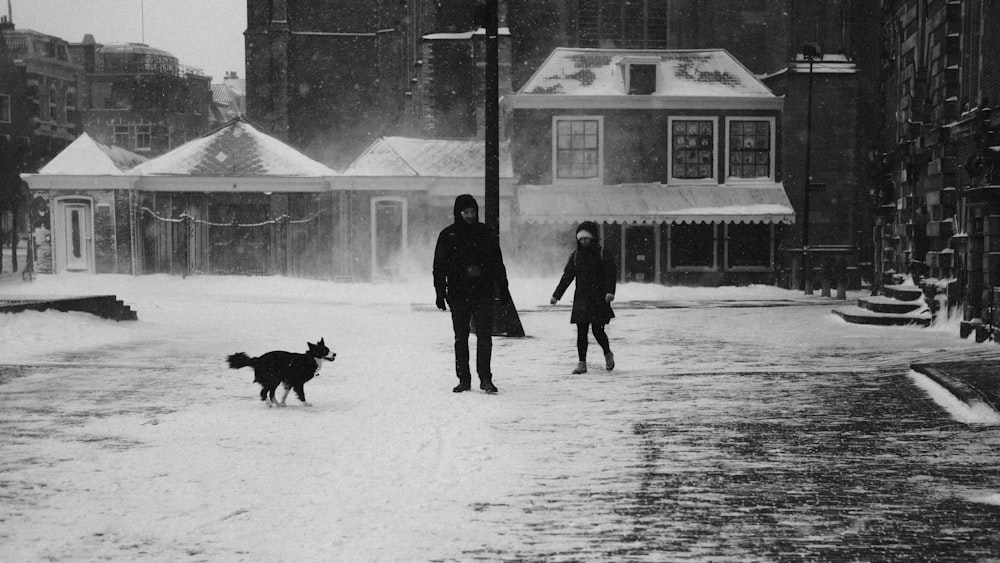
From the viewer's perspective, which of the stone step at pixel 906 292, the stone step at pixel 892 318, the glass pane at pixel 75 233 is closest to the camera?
the stone step at pixel 892 318

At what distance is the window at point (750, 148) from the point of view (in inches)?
1180

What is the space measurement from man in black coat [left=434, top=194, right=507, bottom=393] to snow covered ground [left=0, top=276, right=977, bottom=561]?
0.38 meters

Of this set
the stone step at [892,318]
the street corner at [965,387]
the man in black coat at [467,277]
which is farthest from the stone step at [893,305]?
the man in black coat at [467,277]

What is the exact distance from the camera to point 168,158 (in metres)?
29.9

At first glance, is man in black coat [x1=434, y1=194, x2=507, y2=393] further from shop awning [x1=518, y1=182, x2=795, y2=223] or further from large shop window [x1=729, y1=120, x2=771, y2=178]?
large shop window [x1=729, y1=120, x2=771, y2=178]

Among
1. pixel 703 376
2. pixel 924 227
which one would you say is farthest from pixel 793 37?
pixel 703 376

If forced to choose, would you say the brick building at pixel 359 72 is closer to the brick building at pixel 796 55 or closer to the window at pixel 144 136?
the brick building at pixel 796 55

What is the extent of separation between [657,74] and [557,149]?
3873 mm

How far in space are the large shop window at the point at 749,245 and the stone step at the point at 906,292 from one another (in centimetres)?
1162

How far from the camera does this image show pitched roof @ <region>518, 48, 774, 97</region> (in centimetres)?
→ 2983

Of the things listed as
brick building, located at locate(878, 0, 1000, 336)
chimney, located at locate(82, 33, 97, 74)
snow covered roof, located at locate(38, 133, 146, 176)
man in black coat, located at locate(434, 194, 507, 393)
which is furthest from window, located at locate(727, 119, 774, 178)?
chimney, located at locate(82, 33, 97, 74)

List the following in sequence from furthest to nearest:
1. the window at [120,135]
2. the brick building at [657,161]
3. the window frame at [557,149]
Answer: the window at [120,135] → the window frame at [557,149] → the brick building at [657,161]

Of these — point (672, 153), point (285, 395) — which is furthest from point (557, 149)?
point (285, 395)

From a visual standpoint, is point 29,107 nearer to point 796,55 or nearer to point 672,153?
point 672,153
